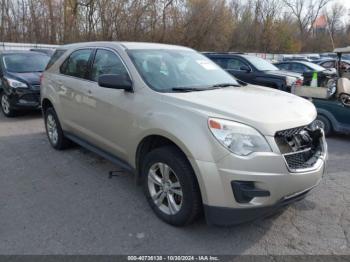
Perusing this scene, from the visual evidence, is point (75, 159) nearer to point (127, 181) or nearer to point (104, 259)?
point (127, 181)

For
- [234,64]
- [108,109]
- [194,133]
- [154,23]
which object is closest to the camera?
[194,133]

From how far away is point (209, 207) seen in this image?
287 centimetres

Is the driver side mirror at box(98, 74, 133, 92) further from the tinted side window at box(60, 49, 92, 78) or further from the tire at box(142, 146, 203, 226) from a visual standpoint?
the tinted side window at box(60, 49, 92, 78)

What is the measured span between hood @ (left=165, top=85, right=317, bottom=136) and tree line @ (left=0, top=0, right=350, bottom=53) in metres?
27.4

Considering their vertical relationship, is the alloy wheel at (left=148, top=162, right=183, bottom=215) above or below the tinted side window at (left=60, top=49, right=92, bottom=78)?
below

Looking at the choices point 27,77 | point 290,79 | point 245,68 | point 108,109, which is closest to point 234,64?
point 245,68

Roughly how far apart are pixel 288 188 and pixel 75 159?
3523 millimetres

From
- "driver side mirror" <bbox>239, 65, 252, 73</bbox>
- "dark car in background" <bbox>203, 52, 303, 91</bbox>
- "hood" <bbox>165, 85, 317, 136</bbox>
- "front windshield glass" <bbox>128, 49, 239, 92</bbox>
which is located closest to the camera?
"hood" <bbox>165, 85, 317, 136</bbox>

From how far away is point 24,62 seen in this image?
30.3 feet

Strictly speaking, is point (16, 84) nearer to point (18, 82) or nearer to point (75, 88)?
point (18, 82)

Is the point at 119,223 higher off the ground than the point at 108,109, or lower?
lower

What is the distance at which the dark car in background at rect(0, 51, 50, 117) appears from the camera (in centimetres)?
817

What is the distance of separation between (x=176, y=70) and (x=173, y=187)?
1472 mm

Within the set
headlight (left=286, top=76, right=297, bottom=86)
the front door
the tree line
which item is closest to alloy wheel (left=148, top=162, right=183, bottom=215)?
the front door
